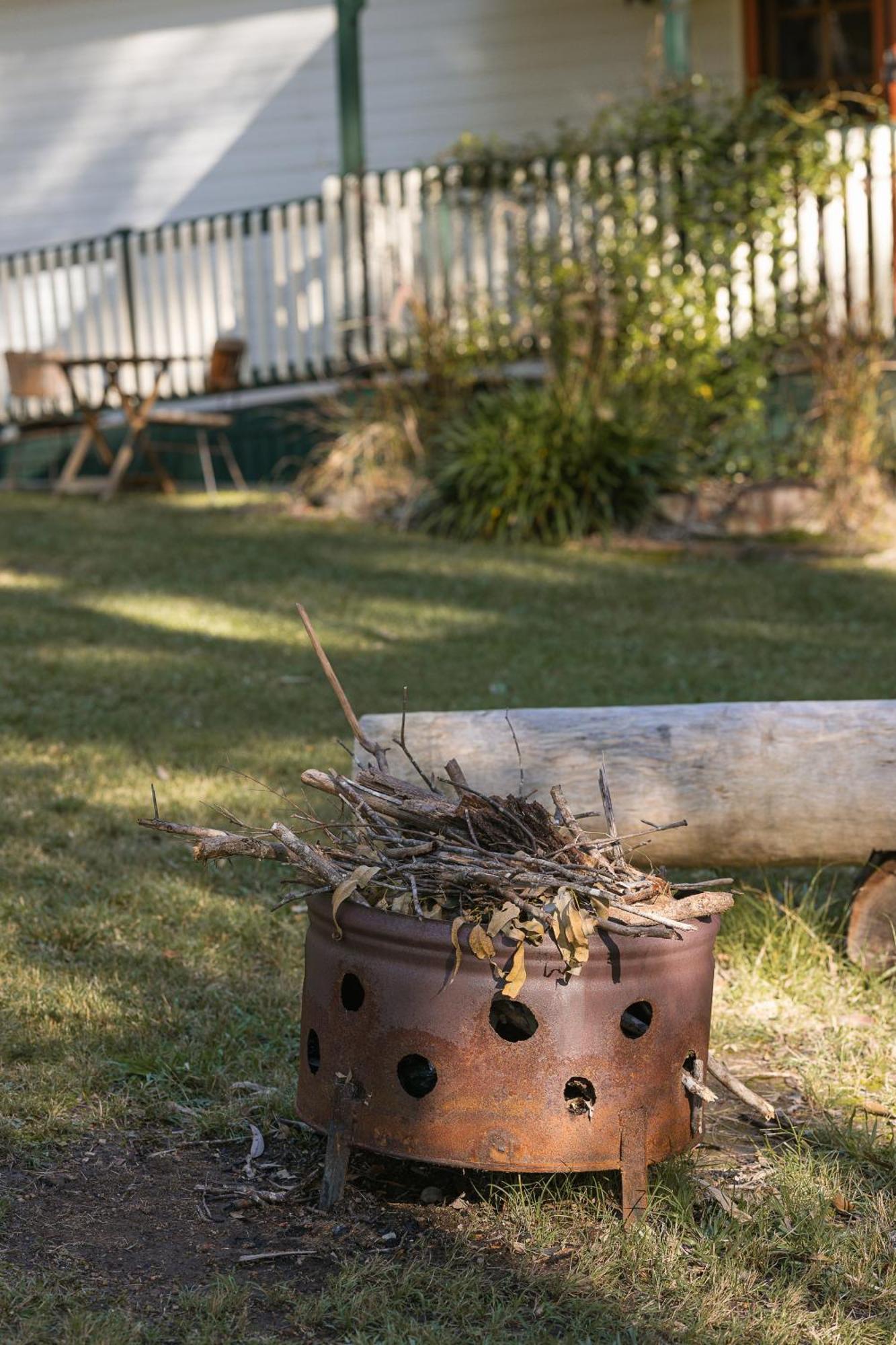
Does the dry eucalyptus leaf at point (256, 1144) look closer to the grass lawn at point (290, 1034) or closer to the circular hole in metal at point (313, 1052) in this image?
the grass lawn at point (290, 1034)

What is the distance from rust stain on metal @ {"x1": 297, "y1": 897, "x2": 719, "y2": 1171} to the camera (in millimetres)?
2377

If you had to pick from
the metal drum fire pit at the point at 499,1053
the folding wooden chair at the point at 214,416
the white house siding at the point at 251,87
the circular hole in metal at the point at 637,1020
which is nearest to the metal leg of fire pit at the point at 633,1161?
the metal drum fire pit at the point at 499,1053

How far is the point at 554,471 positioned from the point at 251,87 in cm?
740

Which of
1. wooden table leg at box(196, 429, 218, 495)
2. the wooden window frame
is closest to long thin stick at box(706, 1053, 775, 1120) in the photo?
wooden table leg at box(196, 429, 218, 495)

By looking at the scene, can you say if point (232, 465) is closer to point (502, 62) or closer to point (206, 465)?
point (206, 465)

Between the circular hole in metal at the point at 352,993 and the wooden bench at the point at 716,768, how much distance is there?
0.88m

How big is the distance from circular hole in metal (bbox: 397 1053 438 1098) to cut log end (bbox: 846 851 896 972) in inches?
52.2

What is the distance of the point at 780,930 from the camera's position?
3760 mm

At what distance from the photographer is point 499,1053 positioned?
2385 mm

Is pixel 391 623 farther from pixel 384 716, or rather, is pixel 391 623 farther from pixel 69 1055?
pixel 69 1055

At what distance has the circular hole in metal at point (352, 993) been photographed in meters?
2.55

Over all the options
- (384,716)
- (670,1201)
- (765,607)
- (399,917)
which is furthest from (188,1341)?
(765,607)

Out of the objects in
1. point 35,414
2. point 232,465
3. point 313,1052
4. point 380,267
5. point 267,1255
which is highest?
point 380,267

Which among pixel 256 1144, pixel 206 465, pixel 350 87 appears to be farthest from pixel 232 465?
pixel 256 1144
